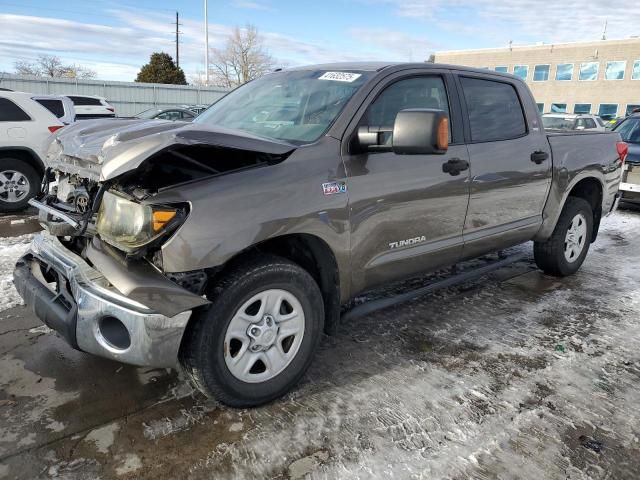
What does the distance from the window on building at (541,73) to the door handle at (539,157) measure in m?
49.9

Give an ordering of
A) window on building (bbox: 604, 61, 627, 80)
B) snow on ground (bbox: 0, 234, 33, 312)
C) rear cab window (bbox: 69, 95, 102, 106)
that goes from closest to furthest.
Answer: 1. snow on ground (bbox: 0, 234, 33, 312)
2. rear cab window (bbox: 69, 95, 102, 106)
3. window on building (bbox: 604, 61, 627, 80)

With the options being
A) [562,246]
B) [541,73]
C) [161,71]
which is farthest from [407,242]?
[541,73]

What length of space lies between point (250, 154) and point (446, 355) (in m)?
1.88

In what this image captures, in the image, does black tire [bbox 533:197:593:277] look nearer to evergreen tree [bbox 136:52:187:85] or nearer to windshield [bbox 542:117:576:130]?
windshield [bbox 542:117:576:130]

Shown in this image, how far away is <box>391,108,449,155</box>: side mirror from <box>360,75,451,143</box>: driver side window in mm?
190

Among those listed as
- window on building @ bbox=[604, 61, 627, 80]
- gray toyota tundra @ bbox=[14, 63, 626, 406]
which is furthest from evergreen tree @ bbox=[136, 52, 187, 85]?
gray toyota tundra @ bbox=[14, 63, 626, 406]

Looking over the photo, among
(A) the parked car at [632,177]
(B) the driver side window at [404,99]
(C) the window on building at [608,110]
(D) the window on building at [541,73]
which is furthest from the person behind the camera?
(D) the window on building at [541,73]

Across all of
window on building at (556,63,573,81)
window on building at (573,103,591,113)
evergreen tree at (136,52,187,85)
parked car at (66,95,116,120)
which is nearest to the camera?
parked car at (66,95,116,120)

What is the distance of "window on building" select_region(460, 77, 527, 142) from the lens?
379 cm

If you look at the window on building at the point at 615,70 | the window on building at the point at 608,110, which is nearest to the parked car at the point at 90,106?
the window on building at the point at 608,110

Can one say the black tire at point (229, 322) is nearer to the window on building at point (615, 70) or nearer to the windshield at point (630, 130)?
the windshield at point (630, 130)

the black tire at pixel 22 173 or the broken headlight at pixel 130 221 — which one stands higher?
the broken headlight at pixel 130 221

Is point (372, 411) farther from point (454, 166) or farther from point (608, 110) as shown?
point (608, 110)

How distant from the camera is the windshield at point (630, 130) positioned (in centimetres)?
903
